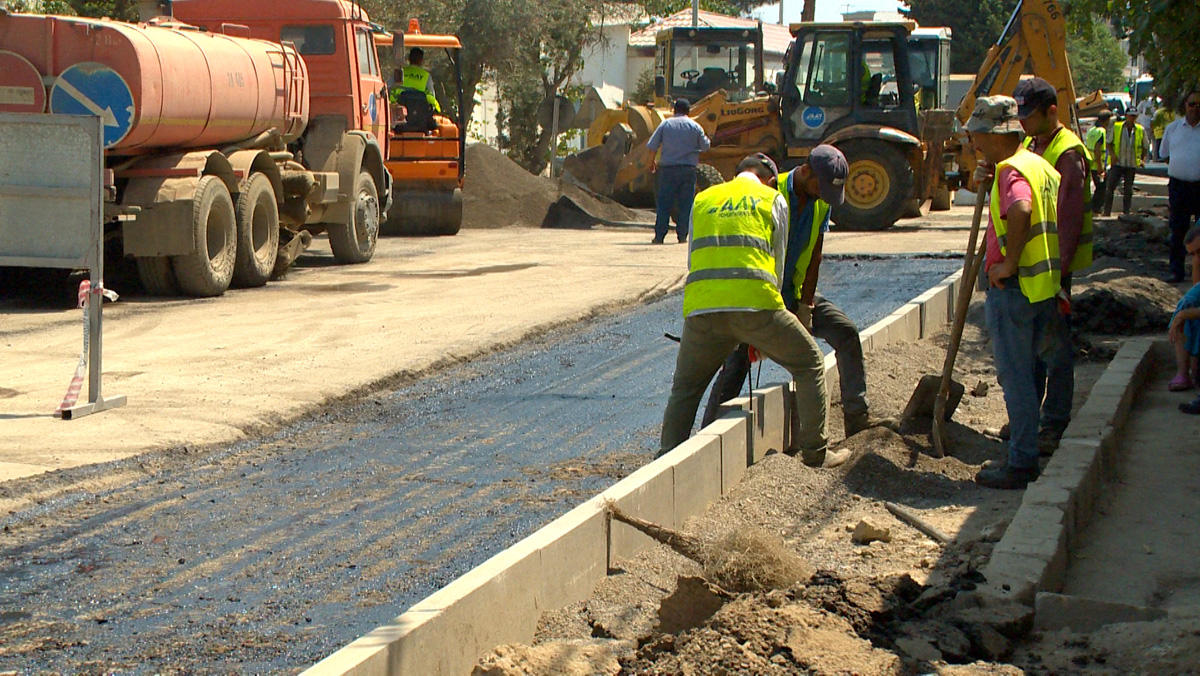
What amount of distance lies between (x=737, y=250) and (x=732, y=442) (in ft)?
2.92

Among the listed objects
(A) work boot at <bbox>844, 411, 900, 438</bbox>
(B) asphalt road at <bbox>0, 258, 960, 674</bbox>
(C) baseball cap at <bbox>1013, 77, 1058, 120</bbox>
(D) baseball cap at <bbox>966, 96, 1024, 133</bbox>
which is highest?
(C) baseball cap at <bbox>1013, 77, 1058, 120</bbox>

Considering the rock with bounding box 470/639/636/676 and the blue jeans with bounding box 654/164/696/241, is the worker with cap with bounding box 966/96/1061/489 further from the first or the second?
the blue jeans with bounding box 654/164/696/241

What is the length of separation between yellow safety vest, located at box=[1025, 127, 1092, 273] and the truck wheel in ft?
28.4

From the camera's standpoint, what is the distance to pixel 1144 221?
58.7 feet

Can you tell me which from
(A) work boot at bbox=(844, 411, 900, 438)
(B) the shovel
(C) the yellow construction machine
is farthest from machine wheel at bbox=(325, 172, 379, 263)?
(B) the shovel

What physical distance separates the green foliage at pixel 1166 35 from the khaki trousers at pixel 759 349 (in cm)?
263

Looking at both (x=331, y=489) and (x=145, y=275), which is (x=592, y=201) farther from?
(x=331, y=489)

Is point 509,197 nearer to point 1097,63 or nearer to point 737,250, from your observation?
point 737,250

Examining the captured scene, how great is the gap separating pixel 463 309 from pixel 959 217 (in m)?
16.0

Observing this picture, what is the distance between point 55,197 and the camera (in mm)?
8102

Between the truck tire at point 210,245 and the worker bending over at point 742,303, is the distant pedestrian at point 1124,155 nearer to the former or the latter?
the truck tire at point 210,245

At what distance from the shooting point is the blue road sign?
11531 millimetres

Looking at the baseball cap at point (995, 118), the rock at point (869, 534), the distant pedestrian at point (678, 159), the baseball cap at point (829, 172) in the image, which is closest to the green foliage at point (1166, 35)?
the baseball cap at point (995, 118)

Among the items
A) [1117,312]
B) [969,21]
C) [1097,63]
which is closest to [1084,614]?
[1117,312]
